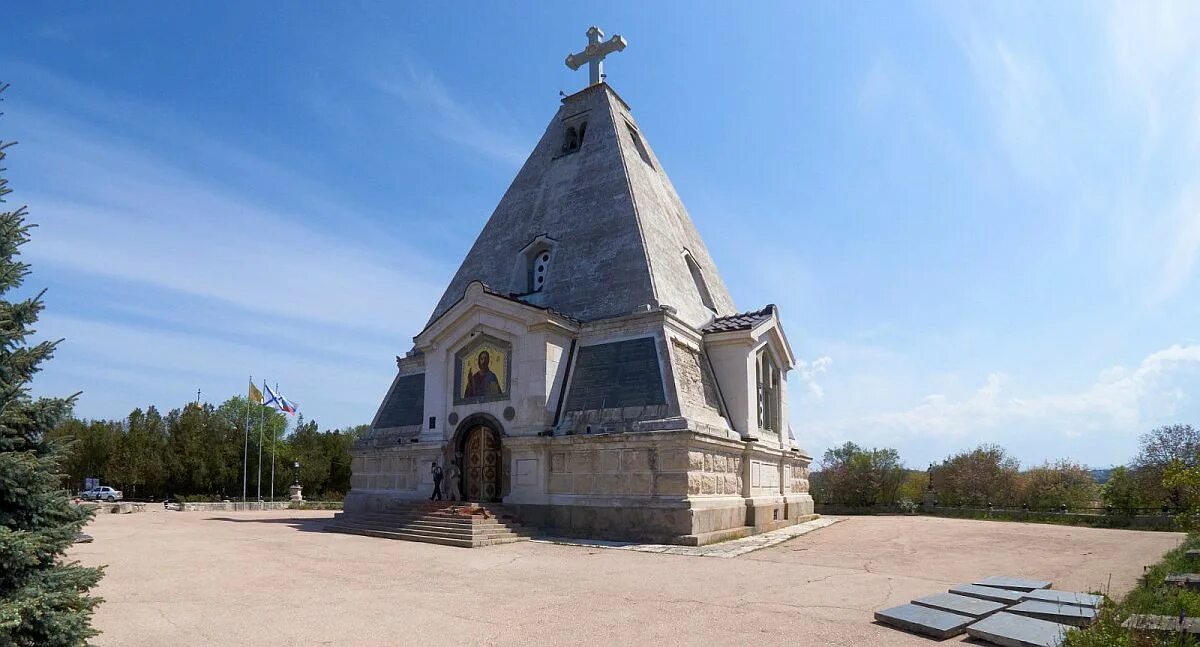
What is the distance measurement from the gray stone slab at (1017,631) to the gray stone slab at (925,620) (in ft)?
0.60

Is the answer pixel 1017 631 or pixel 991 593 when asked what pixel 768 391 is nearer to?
pixel 991 593

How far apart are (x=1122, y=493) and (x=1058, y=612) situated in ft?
84.1

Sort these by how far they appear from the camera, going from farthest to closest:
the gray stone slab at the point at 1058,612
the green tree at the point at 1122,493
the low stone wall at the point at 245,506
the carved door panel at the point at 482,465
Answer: the low stone wall at the point at 245,506
the green tree at the point at 1122,493
the carved door panel at the point at 482,465
the gray stone slab at the point at 1058,612

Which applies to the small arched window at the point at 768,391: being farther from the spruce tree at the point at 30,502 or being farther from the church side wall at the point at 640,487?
the spruce tree at the point at 30,502

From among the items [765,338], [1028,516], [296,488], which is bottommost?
[1028,516]

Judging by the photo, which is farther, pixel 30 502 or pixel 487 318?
pixel 487 318

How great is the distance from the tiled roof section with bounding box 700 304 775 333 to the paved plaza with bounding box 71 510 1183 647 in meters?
6.92

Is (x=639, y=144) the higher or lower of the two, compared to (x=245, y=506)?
higher

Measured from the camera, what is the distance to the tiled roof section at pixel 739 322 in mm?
22688

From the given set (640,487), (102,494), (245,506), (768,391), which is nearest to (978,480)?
(768,391)

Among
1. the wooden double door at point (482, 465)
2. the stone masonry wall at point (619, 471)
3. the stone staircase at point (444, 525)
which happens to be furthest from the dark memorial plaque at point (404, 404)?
the stone masonry wall at point (619, 471)

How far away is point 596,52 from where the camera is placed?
3050 cm


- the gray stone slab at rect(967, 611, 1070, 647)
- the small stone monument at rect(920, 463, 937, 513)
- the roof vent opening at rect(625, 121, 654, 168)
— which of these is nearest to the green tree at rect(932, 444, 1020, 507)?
the small stone monument at rect(920, 463, 937, 513)

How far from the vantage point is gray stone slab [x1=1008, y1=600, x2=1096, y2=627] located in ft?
25.5
